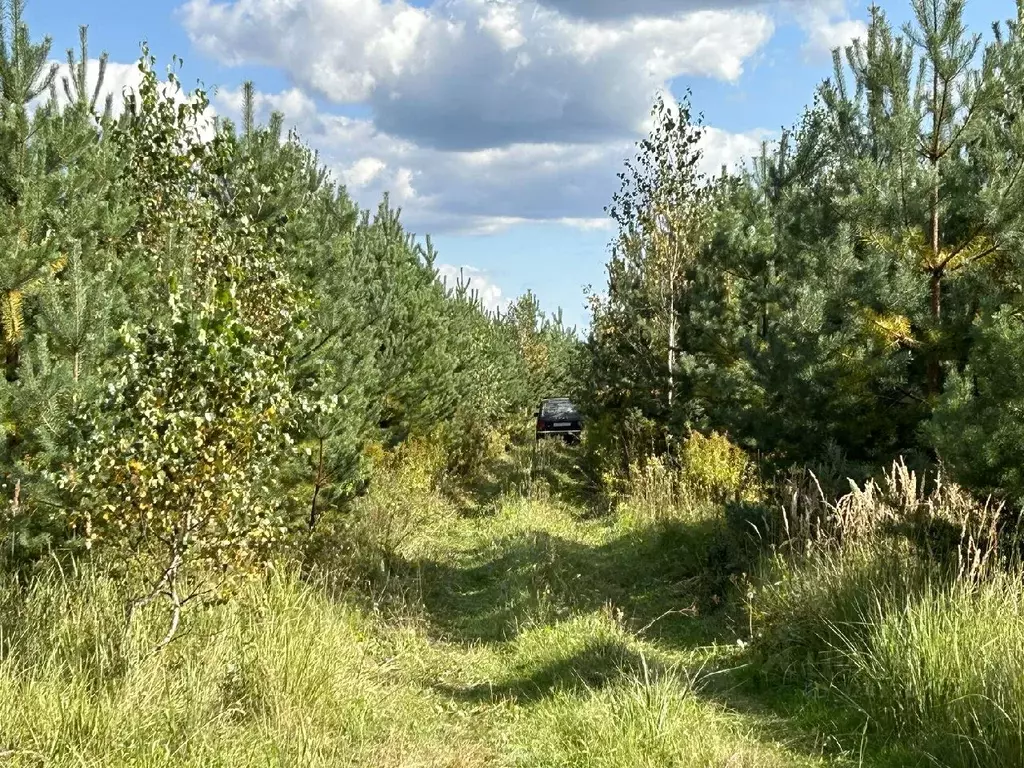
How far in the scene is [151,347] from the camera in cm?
542

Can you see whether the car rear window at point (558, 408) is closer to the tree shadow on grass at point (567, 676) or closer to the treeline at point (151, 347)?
the treeline at point (151, 347)

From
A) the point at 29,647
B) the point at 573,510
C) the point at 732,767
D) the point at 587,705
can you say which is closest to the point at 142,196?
the point at 29,647

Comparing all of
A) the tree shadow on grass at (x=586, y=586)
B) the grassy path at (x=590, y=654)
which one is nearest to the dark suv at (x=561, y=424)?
the grassy path at (x=590, y=654)

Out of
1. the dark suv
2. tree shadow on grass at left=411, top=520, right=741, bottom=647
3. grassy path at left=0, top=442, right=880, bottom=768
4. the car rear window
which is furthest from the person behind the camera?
the car rear window

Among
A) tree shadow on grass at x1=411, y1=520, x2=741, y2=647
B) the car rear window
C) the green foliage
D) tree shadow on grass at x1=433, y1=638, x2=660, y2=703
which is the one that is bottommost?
tree shadow on grass at x1=433, y1=638, x2=660, y2=703

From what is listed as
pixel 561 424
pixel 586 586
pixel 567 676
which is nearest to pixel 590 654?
pixel 567 676

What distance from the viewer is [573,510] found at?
15.3m

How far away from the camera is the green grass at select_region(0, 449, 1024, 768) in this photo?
4777mm

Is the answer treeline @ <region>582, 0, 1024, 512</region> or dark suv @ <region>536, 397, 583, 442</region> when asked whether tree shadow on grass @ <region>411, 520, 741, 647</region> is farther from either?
dark suv @ <region>536, 397, 583, 442</region>

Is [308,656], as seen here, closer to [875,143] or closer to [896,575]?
[896,575]

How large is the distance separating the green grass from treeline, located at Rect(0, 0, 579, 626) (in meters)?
0.53

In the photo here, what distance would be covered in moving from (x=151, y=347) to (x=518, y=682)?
3580 mm

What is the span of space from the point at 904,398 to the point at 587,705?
470 cm

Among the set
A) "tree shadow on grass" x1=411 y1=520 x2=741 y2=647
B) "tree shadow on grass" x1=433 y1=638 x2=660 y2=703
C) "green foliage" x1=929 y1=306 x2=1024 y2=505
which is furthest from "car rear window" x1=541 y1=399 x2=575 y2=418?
"green foliage" x1=929 y1=306 x2=1024 y2=505
